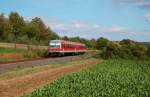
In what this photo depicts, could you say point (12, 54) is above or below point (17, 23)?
below

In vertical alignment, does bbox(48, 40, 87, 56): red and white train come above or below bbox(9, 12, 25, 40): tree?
below

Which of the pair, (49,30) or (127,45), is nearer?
(127,45)

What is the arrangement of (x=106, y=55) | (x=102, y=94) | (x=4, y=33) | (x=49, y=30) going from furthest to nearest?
(x=49, y=30)
(x=4, y=33)
(x=106, y=55)
(x=102, y=94)

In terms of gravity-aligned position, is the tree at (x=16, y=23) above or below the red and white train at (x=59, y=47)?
above

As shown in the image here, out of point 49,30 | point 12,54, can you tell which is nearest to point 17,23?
point 49,30

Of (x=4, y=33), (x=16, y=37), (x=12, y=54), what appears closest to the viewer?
(x=12, y=54)

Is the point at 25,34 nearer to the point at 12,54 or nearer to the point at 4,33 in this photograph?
the point at 4,33

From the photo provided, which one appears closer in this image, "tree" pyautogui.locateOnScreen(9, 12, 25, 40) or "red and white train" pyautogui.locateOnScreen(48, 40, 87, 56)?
"red and white train" pyautogui.locateOnScreen(48, 40, 87, 56)

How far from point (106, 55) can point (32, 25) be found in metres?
31.9

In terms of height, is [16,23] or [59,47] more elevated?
[16,23]

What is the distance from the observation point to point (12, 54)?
5691cm

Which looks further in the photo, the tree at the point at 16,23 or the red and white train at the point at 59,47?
the tree at the point at 16,23

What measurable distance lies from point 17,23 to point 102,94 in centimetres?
7922

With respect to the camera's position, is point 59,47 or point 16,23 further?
point 16,23
